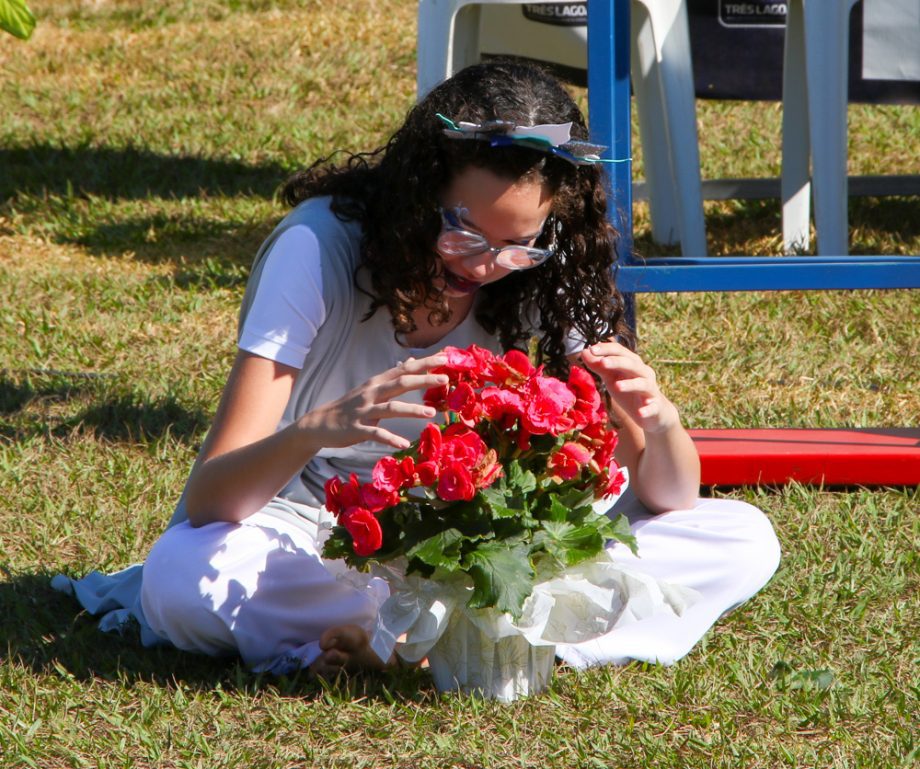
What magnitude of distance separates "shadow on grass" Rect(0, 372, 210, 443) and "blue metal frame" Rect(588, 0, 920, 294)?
1301 millimetres

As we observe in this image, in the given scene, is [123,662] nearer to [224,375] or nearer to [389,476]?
[389,476]

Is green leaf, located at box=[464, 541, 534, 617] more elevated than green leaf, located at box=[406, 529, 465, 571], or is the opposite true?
green leaf, located at box=[406, 529, 465, 571]

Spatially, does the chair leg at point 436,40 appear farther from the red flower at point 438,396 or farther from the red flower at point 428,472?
the red flower at point 428,472

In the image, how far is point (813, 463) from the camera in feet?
11.0

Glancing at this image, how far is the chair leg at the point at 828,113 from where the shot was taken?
13.4 ft

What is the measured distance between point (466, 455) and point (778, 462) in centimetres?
152

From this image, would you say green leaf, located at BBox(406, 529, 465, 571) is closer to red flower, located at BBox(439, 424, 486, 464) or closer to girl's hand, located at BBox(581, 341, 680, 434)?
red flower, located at BBox(439, 424, 486, 464)

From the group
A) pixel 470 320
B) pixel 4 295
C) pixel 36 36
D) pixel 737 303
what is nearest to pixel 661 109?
pixel 737 303

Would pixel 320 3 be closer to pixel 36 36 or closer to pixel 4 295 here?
pixel 36 36

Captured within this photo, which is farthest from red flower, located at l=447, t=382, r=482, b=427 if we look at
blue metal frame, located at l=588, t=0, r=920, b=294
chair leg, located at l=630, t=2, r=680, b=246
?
chair leg, located at l=630, t=2, r=680, b=246

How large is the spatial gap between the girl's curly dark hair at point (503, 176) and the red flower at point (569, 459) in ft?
1.32

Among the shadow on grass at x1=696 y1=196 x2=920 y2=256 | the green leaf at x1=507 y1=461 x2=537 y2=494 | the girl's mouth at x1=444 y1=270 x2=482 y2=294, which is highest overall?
the girl's mouth at x1=444 y1=270 x2=482 y2=294

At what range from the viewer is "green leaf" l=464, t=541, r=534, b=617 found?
207 cm

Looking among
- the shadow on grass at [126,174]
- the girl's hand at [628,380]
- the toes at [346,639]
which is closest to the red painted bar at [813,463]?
the girl's hand at [628,380]
